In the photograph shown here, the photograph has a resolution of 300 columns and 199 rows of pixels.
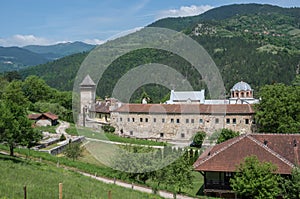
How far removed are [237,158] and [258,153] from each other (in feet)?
4.23

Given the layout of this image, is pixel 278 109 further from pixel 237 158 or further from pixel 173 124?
pixel 237 158

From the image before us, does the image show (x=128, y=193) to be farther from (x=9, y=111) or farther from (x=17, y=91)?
(x=17, y=91)

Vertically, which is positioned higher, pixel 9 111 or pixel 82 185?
pixel 9 111

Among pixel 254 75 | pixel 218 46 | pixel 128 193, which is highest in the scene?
pixel 218 46

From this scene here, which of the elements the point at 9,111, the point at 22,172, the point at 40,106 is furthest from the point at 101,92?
the point at 22,172

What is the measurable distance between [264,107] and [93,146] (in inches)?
754

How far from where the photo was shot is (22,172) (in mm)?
18250

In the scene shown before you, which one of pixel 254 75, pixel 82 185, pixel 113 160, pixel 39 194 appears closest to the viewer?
pixel 39 194

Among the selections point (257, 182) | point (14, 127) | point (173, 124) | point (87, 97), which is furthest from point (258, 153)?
point (87, 97)

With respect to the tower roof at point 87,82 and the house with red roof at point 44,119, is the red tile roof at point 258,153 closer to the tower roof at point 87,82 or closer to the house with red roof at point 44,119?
the house with red roof at point 44,119

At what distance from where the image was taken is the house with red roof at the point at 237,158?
66.9ft

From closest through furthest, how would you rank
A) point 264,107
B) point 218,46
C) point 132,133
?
1. point 264,107
2. point 132,133
3. point 218,46

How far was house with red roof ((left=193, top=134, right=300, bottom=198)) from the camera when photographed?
20.4 metres

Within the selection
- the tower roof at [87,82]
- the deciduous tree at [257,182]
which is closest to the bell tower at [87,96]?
the tower roof at [87,82]
